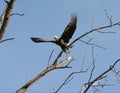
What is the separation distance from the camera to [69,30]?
7594mm

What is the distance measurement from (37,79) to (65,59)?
68cm

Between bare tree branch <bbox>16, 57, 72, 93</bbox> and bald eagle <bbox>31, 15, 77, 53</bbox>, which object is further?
bald eagle <bbox>31, 15, 77, 53</bbox>

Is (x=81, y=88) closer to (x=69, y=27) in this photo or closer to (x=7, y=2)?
(x=69, y=27)

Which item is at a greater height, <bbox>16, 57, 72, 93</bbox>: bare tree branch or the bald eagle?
the bald eagle

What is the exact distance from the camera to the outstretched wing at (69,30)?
24.6 feet

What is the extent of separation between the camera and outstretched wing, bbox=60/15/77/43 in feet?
24.6

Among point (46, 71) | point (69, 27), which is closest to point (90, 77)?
point (46, 71)

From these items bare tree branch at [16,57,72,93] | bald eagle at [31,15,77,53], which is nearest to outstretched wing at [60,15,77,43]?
bald eagle at [31,15,77,53]

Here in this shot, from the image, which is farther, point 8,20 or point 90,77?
point 8,20

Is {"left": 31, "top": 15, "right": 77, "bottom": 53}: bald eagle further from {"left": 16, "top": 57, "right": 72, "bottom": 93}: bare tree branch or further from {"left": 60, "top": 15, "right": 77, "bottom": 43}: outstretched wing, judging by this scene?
{"left": 16, "top": 57, "right": 72, "bottom": 93}: bare tree branch

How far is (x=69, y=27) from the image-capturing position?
761 cm

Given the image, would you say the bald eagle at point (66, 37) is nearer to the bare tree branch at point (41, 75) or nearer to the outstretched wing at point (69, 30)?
the outstretched wing at point (69, 30)

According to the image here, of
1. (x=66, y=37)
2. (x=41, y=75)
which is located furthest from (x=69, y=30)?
(x=41, y=75)

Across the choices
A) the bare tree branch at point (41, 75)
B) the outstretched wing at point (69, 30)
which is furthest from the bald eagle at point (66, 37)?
the bare tree branch at point (41, 75)
